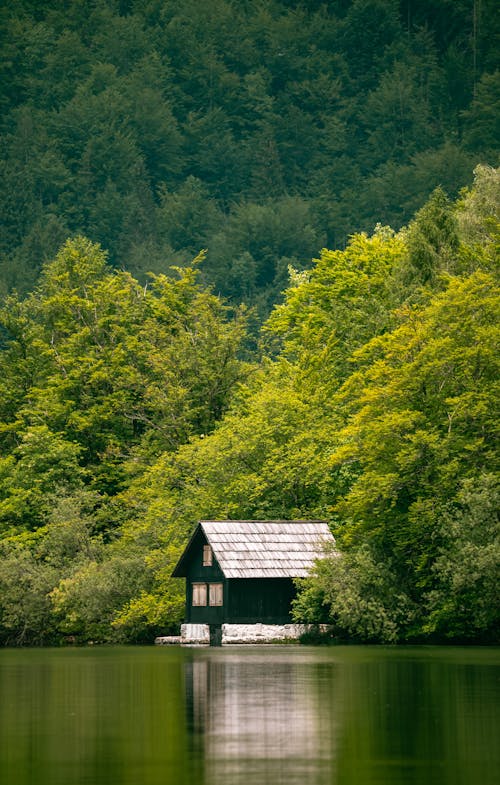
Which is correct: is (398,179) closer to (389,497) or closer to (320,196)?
(320,196)

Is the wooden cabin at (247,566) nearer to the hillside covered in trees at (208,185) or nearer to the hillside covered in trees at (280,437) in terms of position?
the hillside covered in trees at (280,437)

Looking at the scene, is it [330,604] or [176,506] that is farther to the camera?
[176,506]

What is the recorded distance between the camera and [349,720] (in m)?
22.9

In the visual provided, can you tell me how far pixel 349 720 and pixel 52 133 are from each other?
172m

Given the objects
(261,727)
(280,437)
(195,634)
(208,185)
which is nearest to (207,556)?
(195,634)

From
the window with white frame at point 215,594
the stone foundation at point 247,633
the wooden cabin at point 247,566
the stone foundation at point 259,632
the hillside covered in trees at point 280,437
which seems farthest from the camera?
the window with white frame at point 215,594

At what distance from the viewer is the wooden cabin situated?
54.5 meters

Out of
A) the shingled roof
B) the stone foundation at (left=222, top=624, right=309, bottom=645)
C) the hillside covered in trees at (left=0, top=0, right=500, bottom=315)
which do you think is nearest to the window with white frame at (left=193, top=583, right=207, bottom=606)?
the shingled roof

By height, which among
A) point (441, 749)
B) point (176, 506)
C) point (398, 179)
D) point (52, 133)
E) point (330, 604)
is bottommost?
point (441, 749)

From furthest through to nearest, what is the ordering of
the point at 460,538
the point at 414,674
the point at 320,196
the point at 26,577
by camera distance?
the point at 320,196
the point at 26,577
the point at 460,538
the point at 414,674

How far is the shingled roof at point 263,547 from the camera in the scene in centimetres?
5431

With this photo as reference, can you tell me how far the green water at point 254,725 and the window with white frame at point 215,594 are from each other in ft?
59.0

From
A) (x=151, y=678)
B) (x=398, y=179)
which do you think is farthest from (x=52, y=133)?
(x=151, y=678)


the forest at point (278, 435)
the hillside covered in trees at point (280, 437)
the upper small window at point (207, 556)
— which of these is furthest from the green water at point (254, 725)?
the upper small window at point (207, 556)
